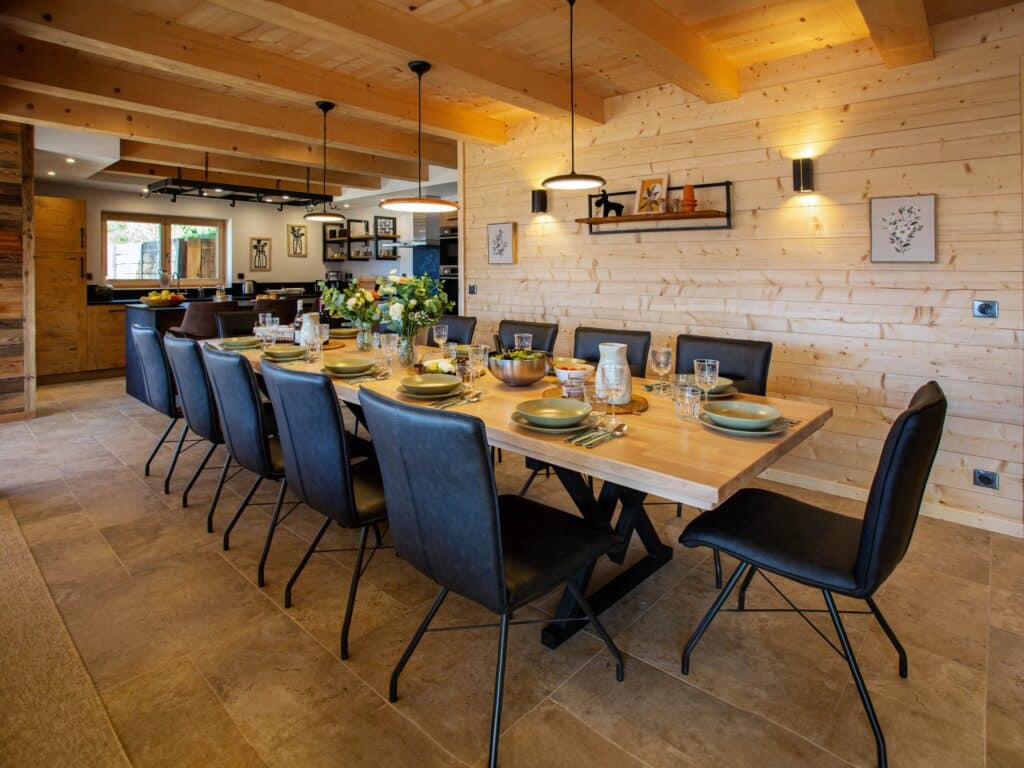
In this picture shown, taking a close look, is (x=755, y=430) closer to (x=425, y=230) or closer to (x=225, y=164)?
(x=225, y=164)

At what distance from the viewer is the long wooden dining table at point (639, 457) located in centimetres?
148

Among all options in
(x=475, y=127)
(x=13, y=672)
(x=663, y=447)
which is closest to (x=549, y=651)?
(x=663, y=447)

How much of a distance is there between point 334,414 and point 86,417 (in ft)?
14.8

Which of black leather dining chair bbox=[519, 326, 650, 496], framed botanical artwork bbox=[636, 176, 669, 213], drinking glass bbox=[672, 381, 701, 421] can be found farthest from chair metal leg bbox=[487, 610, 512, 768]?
framed botanical artwork bbox=[636, 176, 669, 213]

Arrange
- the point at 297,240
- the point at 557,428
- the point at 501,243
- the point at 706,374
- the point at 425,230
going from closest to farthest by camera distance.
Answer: the point at 557,428 < the point at 706,374 < the point at 501,243 < the point at 425,230 < the point at 297,240

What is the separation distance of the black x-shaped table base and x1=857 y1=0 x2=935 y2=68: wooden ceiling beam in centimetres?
213

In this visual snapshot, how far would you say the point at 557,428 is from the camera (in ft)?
5.95

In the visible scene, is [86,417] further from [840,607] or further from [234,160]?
[840,607]

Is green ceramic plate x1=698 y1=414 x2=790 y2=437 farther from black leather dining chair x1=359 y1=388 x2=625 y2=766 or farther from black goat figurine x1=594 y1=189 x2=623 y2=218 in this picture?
black goat figurine x1=594 y1=189 x2=623 y2=218

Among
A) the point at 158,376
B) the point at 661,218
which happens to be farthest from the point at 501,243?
the point at 158,376

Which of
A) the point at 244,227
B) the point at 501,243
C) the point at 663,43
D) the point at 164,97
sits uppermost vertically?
the point at 244,227

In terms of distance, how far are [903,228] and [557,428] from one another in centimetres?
241

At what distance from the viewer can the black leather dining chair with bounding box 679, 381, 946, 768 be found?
4.80 feet

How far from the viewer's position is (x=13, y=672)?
185 centimetres
